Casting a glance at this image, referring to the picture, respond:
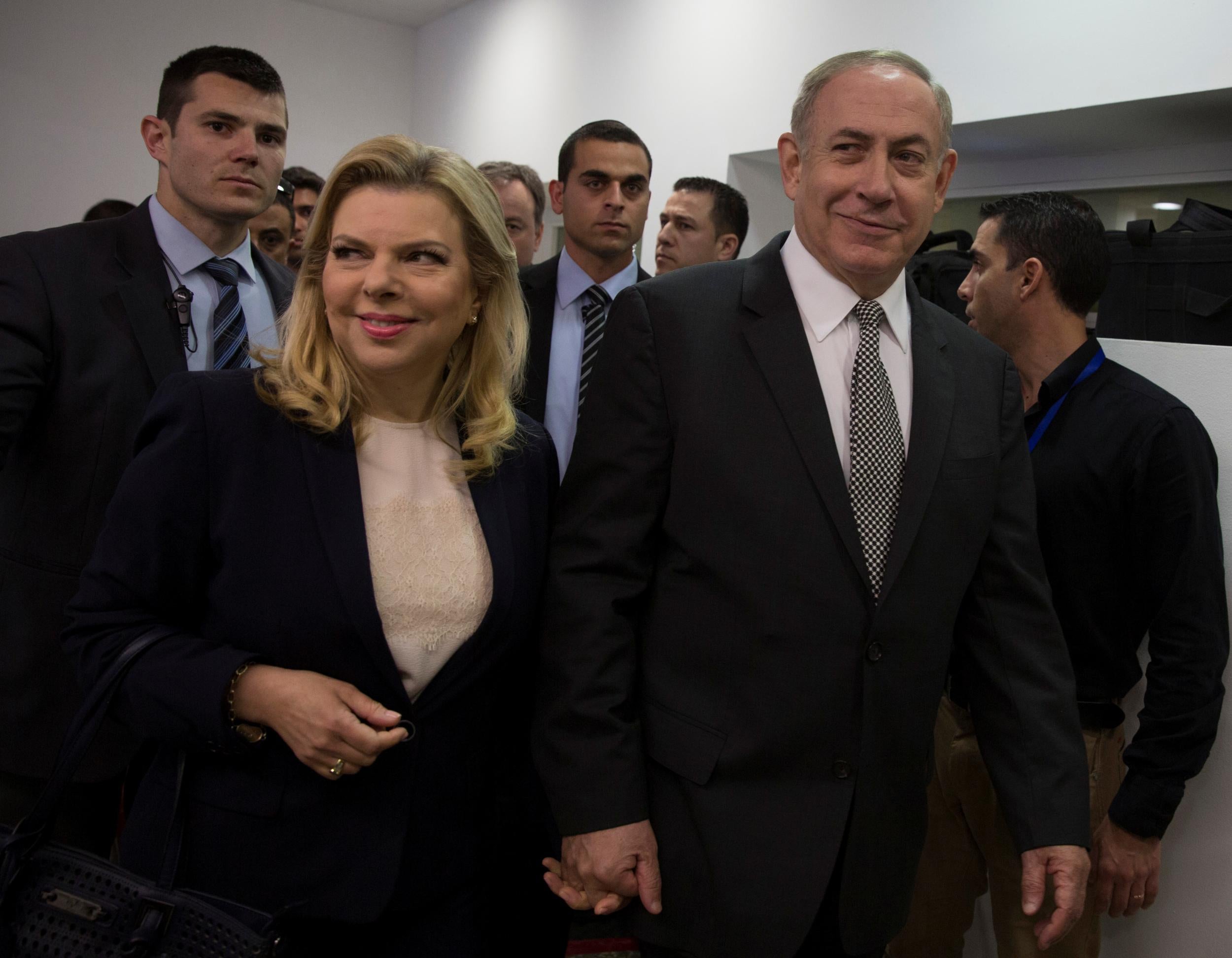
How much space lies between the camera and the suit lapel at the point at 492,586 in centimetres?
141

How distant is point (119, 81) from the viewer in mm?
6734

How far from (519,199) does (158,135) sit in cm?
181

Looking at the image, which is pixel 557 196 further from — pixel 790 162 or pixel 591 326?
pixel 790 162

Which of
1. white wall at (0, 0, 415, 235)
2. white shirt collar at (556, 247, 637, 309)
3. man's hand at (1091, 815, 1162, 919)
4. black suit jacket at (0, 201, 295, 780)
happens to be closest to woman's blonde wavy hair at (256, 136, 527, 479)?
black suit jacket at (0, 201, 295, 780)

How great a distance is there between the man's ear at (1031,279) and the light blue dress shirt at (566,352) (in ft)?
3.14

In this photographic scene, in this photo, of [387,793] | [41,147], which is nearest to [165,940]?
[387,793]

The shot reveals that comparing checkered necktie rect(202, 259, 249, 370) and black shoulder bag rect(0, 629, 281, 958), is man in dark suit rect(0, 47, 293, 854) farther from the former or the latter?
black shoulder bag rect(0, 629, 281, 958)

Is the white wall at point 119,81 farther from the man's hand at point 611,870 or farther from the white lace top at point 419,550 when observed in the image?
the man's hand at point 611,870

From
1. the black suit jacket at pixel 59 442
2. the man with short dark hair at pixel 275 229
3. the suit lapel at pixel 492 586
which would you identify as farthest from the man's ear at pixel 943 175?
the man with short dark hair at pixel 275 229

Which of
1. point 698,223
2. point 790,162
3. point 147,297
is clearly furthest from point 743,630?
point 698,223

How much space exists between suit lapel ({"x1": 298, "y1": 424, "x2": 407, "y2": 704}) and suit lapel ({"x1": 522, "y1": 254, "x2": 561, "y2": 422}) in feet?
3.85

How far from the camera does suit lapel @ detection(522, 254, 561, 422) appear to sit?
2.63 meters

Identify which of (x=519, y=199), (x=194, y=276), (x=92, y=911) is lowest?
(x=92, y=911)

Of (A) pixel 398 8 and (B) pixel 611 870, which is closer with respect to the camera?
(B) pixel 611 870
